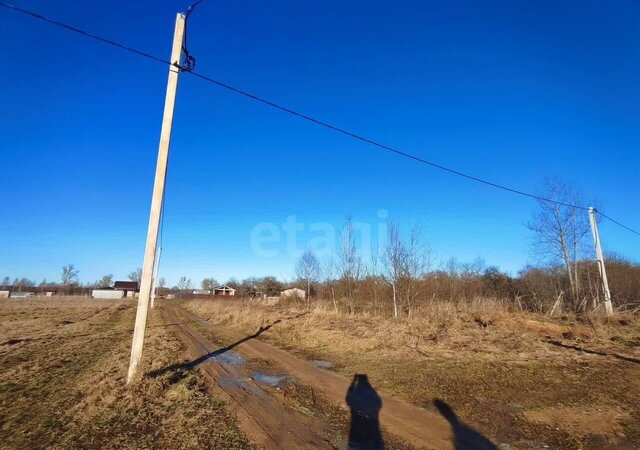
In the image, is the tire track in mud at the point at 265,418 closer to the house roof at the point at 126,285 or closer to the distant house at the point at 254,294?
the distant house at the point at 254,294

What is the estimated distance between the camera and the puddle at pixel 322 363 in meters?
10.1

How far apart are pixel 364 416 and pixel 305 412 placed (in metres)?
0.99

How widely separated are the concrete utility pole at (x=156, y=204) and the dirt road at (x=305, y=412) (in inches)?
72.9

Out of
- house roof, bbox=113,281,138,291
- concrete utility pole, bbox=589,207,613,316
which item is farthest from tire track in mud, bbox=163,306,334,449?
house roof, bbox=113,281,138,291

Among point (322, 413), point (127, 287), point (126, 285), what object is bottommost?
point (322, 413)

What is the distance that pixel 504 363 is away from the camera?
30.4ft

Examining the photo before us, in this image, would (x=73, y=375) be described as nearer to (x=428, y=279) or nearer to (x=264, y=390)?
(x=264, y=390)

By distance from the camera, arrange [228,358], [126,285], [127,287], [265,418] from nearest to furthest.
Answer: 1. [265,418]
2. [228,358]
3. [127,287]
4. [126,285]

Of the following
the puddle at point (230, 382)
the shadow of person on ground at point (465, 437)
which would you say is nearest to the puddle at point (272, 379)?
the puddle at point (230, 382)

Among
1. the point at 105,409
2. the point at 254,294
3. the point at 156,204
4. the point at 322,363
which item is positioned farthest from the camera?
the point at 254,294

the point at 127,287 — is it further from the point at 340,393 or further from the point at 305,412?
the point at 305,412

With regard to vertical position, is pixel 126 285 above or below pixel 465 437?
above

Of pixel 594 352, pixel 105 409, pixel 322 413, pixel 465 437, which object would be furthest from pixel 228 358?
pixel 594 352

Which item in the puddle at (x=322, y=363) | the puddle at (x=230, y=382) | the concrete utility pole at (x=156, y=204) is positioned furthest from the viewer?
the puddle at (x=322, y=363)
